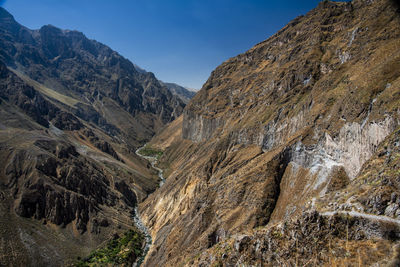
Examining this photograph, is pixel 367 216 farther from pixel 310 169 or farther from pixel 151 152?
pixel 151 152

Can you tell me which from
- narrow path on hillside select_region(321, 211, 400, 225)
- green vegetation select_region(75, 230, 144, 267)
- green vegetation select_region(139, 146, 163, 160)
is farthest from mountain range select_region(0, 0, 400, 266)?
green vegetation select_region(139, 146, 163, 160)

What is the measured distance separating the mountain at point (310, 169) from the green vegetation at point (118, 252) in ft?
21.4

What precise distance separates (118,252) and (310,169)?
56.0 meters

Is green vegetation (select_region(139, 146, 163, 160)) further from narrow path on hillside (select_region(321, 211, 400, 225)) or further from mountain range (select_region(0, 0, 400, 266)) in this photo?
narrow path on hillside (select_region(321, 211, 400, 225))

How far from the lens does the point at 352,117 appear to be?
32.3 metres

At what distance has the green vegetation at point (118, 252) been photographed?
59.7m

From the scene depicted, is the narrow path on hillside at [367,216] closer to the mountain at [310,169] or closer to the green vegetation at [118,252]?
the mountain at [310,169]

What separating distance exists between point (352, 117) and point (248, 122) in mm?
35949

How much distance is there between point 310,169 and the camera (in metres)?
37.2

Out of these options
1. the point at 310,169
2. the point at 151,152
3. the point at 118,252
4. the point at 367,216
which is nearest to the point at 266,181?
the point at 310,169

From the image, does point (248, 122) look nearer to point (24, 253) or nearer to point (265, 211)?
point (265, 211)

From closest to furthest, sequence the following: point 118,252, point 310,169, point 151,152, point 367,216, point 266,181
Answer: point 367,216
point 310,169
point 266,181
point 118,252
point 151,152

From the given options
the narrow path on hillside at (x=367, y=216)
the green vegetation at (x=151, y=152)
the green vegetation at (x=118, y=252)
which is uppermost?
the narrow path on hillside at (x=367, y=216)

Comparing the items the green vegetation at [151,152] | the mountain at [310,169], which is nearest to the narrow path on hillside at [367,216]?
the mountain at [310,169]
